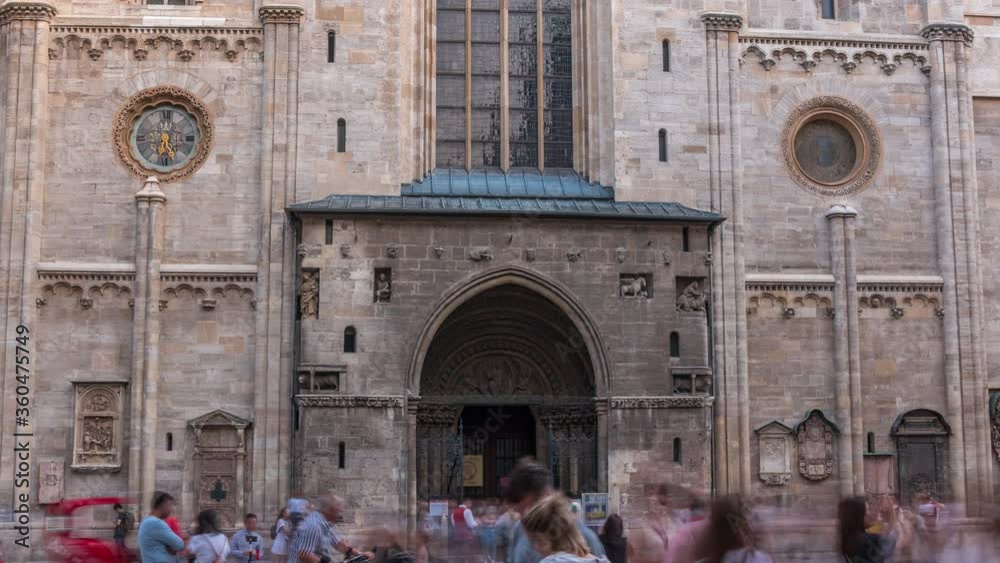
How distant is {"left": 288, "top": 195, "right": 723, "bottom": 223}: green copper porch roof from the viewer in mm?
25000

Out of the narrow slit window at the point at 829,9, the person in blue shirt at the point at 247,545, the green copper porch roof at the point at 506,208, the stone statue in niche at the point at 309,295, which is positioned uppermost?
the narrow slit window at the point at 829,9

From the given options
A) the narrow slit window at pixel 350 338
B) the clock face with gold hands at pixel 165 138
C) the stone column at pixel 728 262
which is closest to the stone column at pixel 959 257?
the stone column at pixel 728 262

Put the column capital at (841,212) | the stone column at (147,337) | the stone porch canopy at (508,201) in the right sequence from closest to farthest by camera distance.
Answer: the stone column at (147,337)
the stone porch canopy at (508,201)
the column capital at (841,212)

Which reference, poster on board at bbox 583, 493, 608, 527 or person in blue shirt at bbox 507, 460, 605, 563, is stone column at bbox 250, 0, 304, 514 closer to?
poster on board at bbox 583, 493, 608, 527

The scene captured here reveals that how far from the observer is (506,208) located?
25.5 m

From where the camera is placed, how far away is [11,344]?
24844 millimetres

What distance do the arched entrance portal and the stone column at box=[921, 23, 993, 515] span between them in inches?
298

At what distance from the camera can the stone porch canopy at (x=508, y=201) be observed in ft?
82.5

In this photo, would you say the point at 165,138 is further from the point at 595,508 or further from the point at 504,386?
the point at 595,508

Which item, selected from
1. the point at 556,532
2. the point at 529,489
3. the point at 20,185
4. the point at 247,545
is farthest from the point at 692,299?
the point at 556,532

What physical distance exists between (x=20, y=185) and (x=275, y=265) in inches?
204

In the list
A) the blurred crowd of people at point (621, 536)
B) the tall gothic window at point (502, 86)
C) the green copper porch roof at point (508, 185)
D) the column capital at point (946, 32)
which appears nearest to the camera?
the blurred crowd of people at point (621, 536)

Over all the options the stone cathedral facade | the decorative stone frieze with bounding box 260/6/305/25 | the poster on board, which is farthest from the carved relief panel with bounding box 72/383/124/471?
the poster on board

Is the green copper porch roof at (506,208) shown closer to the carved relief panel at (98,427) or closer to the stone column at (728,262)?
the stone column at (728,262)
